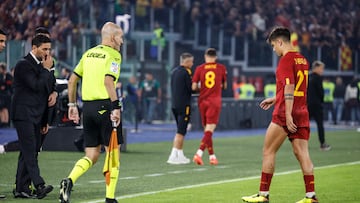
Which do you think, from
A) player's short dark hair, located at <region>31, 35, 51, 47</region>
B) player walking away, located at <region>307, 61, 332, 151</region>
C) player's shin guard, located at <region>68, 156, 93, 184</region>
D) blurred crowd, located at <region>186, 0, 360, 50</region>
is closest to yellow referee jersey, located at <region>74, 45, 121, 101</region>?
player's shin guard, located at <region>68, 156, 93, 184</region>

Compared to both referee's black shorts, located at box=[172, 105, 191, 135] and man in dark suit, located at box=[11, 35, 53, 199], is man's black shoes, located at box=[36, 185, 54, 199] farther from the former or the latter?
referee's black shorts, located at box=[172, 105, 191, 135]

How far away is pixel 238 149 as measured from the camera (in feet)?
84.0

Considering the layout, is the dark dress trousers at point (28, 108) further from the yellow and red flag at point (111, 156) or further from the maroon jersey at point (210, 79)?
the maroon jersey at point (210, 79)

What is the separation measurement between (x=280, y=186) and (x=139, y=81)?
82.4ft

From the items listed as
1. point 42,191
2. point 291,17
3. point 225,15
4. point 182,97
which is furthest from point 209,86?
point 291,17

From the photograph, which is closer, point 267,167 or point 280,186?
point 267,167

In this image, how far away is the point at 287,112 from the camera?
474 inches

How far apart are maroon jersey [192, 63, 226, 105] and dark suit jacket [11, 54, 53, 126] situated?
294 inches

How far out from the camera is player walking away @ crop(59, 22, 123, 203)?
1177cm

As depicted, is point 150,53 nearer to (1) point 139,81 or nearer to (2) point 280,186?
(1) point 139,81

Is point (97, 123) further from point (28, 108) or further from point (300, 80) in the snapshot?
point (300, 80)

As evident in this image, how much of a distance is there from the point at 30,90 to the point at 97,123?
179 centimetres

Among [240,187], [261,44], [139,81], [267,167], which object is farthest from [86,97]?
[261,44]

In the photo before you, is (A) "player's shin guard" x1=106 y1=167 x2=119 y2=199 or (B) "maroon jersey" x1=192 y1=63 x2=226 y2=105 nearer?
(A) "player's shin guard" x1=106 y1=167 x2=119 y2=199
